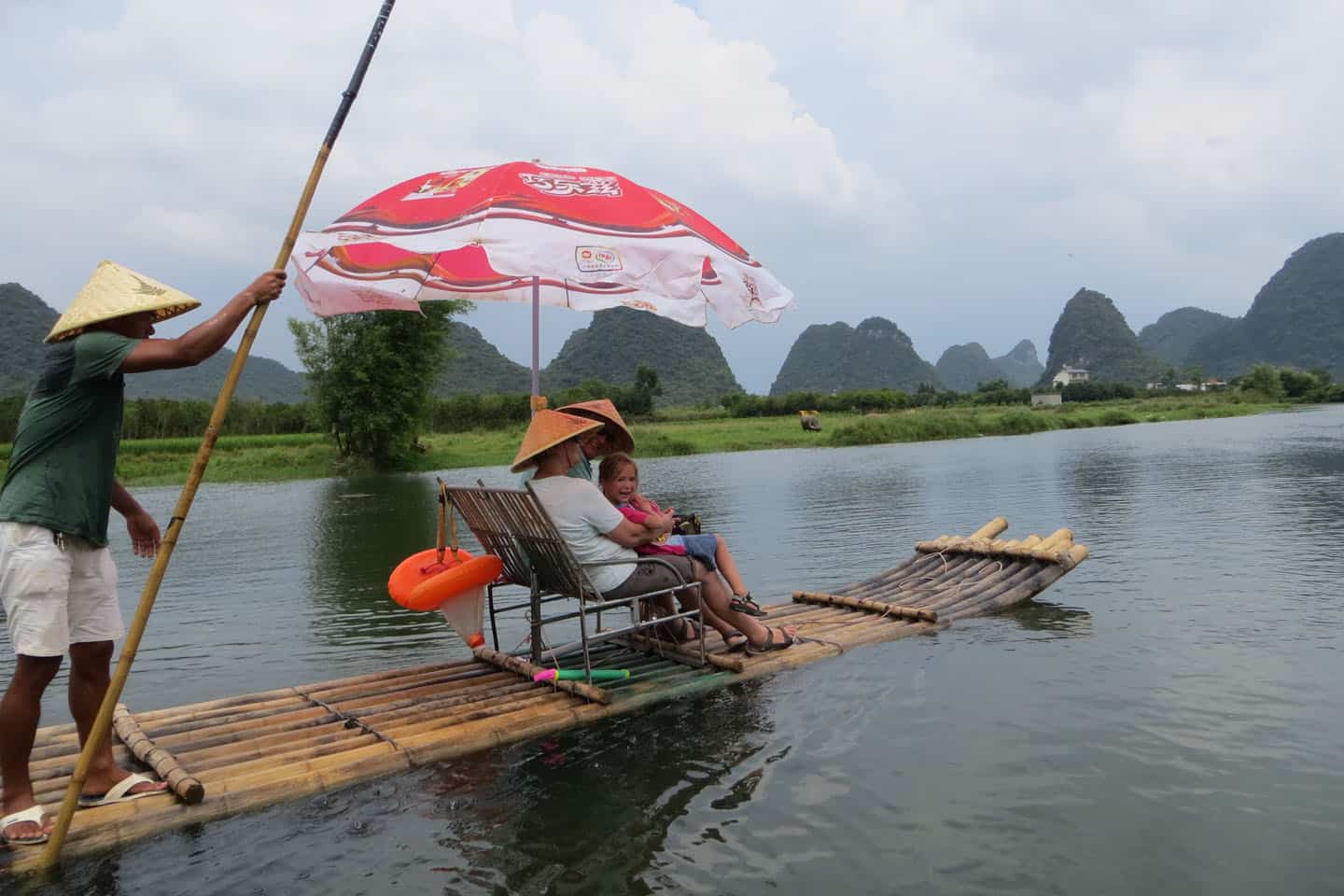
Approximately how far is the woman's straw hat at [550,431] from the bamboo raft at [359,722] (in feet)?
4.35

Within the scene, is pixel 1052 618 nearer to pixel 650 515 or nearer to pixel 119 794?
pixel 650 515

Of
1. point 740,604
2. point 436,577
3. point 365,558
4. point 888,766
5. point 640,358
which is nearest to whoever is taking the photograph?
point 888,766

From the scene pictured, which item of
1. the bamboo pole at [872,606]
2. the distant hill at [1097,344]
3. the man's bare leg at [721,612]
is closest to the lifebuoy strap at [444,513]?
the man's bare leg at [721,612]

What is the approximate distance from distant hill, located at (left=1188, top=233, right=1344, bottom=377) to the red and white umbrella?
169673 millimetres

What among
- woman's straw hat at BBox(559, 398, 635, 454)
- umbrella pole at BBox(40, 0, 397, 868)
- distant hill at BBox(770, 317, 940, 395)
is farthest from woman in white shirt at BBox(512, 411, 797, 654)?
distant hill at BBox(770, 317, 940, 395)

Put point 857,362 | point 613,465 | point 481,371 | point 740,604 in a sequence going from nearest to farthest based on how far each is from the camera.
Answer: point 613,465
point 740,604
point 481,371
point 857,362

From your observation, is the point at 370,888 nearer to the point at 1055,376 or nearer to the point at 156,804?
the point at 156,804

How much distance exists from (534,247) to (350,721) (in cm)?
280

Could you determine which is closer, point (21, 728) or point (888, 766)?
point (21, 728)

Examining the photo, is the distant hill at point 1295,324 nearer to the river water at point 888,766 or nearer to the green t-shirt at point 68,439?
the river water at point 888,766

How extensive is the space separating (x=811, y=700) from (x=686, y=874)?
2137 mm

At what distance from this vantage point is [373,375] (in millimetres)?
36281

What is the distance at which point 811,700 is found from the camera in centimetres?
573

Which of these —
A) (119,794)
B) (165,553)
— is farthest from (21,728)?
(165,553)
